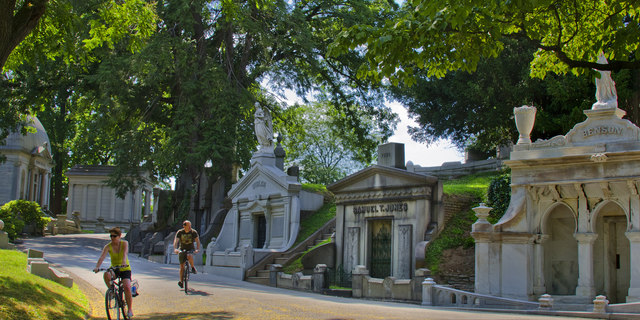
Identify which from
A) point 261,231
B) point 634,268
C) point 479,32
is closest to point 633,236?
point 634,268

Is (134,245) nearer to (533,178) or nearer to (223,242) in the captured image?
(223,242)

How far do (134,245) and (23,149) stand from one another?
27864mm

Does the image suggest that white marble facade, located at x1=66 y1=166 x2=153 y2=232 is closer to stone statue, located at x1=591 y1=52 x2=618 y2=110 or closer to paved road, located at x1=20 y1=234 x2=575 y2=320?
paved road, located at x1=20 y1=234 x2=575 y2=320

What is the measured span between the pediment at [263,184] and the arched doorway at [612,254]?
38.4 ft

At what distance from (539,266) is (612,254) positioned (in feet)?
5.47

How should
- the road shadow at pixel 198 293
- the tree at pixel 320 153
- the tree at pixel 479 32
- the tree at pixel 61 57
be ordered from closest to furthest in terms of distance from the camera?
the tree at pixel 479 32
the tree at pixel 61 57
the road shadow at pixel 198 293
the tree at pixel 320 153

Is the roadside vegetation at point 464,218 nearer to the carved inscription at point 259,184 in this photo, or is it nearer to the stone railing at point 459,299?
the stone railing at point 459,299

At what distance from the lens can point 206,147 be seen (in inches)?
1112

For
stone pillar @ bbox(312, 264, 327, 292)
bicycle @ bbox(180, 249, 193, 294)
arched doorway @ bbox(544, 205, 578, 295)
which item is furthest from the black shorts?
arched doorway @ bbox(544, 205, 578, 295)

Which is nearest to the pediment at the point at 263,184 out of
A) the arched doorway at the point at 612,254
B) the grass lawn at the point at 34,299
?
the arched doorway at the point at 612,254

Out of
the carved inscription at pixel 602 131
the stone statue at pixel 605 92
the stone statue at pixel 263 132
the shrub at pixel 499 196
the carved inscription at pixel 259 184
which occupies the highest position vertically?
the stone statue at pixel 263 132

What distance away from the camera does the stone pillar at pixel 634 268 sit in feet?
46.0

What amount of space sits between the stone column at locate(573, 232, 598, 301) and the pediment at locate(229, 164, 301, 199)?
38.3ft

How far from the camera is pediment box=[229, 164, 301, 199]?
82.0 ft
